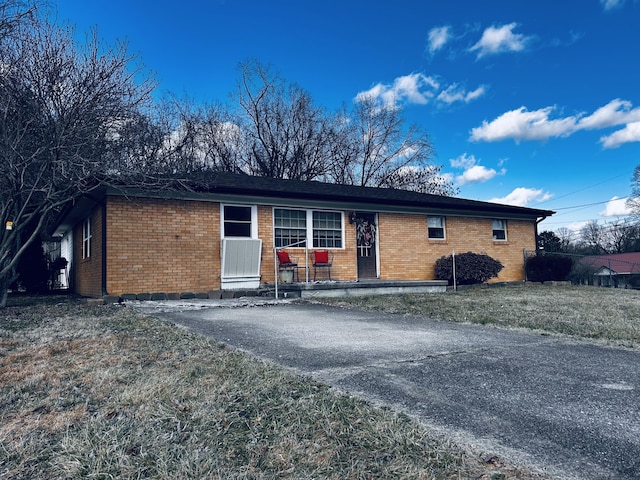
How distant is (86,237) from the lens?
13.1 meters

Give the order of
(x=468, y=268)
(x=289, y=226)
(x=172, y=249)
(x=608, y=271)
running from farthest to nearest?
1. (x=608, y=271)
2. (x=468, y=268)
3. (x=289, y=226)
4. (x=172, y=249)

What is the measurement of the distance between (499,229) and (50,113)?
15.2 metres

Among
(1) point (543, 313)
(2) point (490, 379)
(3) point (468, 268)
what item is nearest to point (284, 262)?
(3) point (468, 268)

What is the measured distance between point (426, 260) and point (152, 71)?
10.2 m

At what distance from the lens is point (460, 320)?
275 inches

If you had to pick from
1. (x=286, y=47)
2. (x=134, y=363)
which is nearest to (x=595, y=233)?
(x=286, y=47)

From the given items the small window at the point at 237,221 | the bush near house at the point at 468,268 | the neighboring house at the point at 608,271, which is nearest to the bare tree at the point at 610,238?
the neighboring house at the point at 608,271

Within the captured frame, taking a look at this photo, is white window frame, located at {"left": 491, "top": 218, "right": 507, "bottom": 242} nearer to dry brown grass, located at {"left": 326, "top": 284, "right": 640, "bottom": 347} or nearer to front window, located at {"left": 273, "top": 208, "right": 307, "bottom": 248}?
dry brown grass, located at {"left": 326, "top": 284, "right": 640, "bottom": 347}

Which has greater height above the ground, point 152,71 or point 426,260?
point 152,71

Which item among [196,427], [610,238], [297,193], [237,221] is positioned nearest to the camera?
[196,427]

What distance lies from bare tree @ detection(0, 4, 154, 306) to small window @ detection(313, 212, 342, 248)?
5.73 meters

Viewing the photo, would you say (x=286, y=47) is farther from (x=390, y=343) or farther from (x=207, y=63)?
(x=390, y=343)

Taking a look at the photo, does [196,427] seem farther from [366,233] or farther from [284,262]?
[366,233]

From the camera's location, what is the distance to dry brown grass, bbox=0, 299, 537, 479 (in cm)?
196
